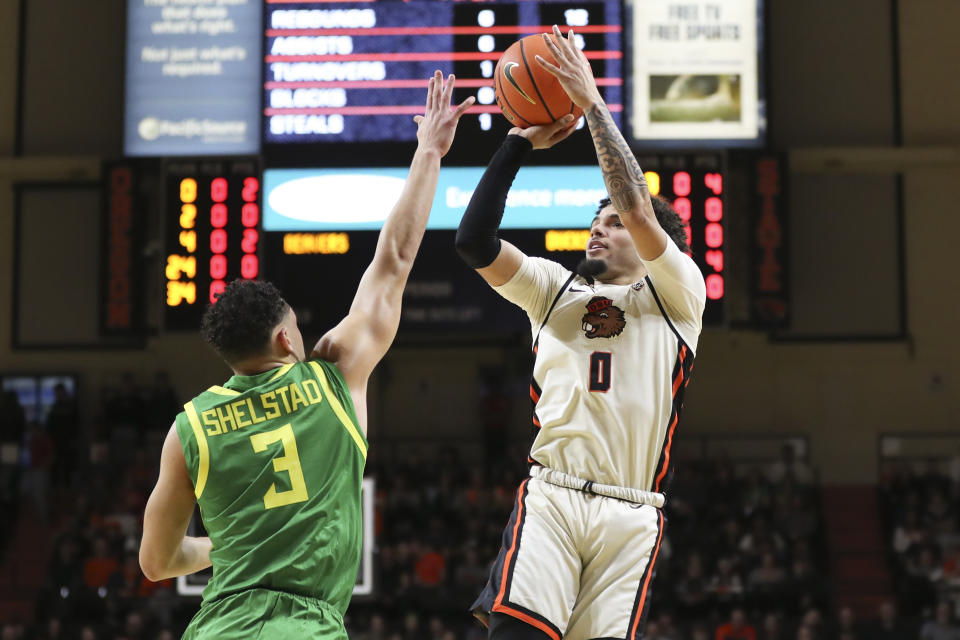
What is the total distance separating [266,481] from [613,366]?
131 cm

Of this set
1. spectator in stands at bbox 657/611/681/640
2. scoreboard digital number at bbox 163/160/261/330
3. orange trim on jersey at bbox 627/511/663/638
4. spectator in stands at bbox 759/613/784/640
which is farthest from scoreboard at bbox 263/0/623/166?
orange trim on jersey at bbox 627/511/663/638

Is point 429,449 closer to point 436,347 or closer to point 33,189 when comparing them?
point 436,347

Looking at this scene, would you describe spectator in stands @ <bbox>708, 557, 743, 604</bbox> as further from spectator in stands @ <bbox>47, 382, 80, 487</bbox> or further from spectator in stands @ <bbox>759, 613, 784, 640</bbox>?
spectator in stands @ <bbox>47, 382, 80, 487</bbox>

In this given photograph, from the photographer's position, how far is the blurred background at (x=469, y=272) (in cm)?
1012

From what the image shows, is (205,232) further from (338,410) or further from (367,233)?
(338,410)

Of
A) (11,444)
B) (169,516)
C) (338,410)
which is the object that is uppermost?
(338,410)

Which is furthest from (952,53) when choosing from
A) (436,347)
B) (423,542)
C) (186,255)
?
(186,255)

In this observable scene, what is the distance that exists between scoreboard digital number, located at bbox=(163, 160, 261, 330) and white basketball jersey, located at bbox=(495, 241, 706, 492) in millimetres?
6265

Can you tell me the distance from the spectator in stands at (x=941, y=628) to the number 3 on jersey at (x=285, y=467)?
10.0 meters

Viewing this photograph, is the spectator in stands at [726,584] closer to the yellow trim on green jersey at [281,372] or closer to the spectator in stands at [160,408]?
the spectator in stands at [160,408]

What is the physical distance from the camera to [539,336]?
411 cm

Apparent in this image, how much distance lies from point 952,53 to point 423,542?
9.38m

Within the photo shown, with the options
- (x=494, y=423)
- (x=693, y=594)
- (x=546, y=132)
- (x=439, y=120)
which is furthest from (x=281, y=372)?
(x=494, y=423)

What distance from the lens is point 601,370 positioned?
3.89 meters
